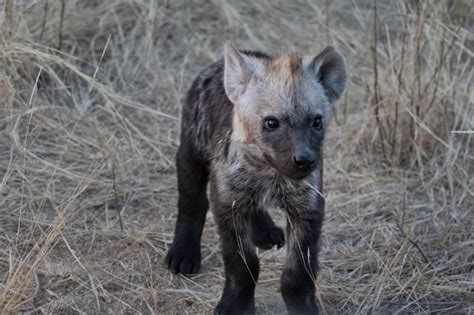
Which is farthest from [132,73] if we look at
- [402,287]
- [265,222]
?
[402,287]

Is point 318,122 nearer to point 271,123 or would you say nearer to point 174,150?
point 271,123

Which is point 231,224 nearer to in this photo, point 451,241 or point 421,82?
point 451,241

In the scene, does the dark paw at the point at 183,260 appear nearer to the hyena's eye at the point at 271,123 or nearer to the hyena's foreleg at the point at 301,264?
the hyena's foreleg at the point at 301,264

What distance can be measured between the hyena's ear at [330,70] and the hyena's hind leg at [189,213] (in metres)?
0.92

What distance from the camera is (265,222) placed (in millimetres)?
5855

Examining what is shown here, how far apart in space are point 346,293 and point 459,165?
5.88ft

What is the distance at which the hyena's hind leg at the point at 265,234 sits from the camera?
579cm

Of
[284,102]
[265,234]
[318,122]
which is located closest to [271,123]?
[284,102]

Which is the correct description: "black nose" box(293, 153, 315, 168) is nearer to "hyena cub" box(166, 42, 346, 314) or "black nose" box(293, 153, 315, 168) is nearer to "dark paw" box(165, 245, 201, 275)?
"hyena cub" box(166, 42, 346, 314)

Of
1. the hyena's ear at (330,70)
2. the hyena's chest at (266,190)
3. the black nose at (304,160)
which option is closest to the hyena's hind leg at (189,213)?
the hyena's chest at (266,190)

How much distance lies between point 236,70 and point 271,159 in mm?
538

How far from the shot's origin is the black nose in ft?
14.0

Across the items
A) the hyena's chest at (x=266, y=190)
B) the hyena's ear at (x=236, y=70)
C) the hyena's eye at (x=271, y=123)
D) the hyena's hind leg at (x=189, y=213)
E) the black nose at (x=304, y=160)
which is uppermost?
the hyena's ear at (x=236, y=70)

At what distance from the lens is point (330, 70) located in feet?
15.8
